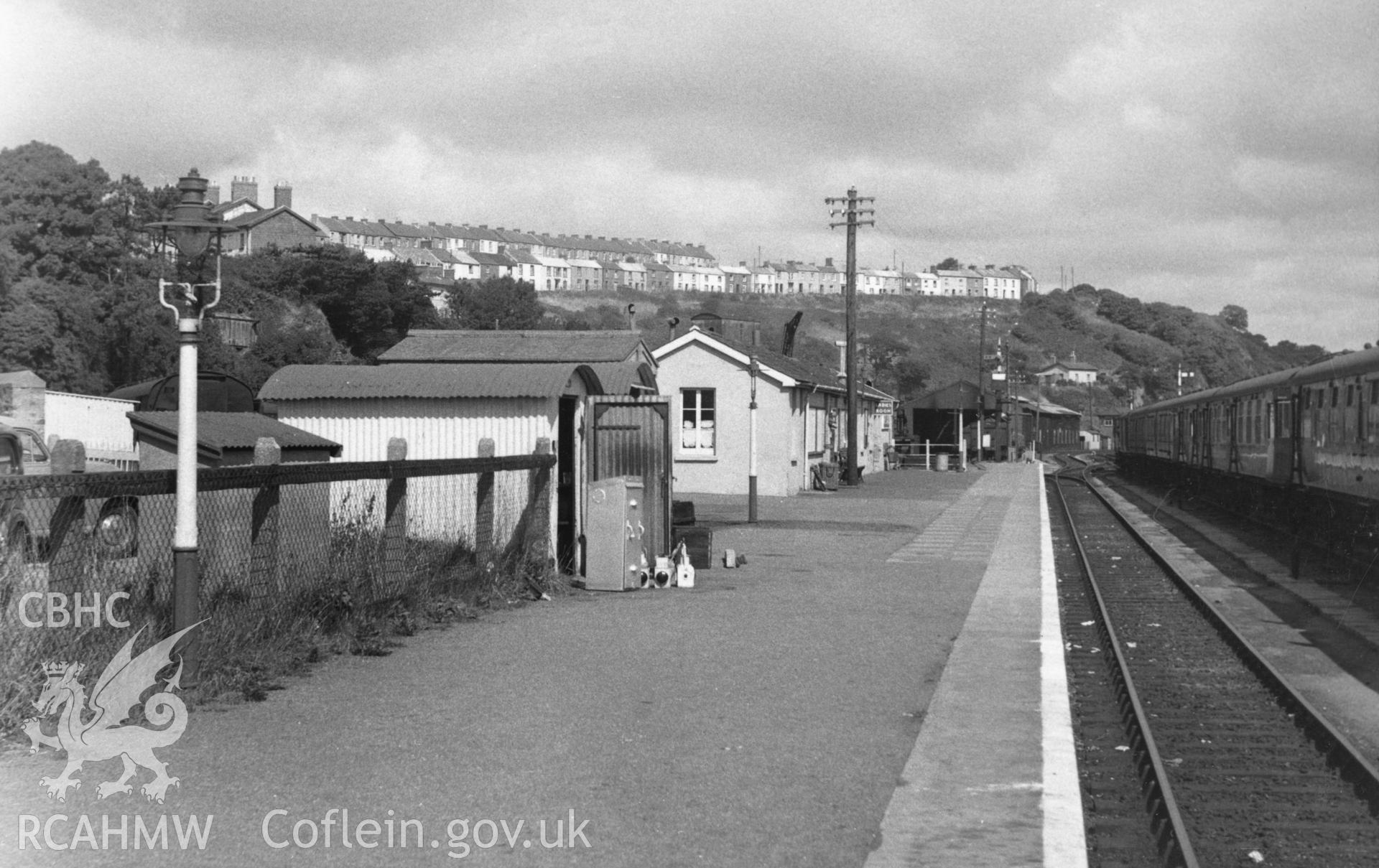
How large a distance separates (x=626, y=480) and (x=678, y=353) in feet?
69.9

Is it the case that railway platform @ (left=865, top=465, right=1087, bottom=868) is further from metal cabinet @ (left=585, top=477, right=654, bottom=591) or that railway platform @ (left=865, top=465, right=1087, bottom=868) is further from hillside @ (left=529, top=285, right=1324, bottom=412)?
hillside @ (left=529, top=285, right=1324, bottom=412)

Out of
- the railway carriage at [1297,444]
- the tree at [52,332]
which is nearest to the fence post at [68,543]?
the tree at [52,332]

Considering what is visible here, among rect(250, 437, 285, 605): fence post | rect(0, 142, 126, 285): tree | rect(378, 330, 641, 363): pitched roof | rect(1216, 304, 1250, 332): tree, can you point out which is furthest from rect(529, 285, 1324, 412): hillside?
rect(250, 437, 285, 605): fence post

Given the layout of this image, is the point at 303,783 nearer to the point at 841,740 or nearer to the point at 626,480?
the point at 841,740

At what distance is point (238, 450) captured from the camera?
1411 centimetres

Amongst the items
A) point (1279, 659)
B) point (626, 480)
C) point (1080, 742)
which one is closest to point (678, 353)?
point (626, 480)

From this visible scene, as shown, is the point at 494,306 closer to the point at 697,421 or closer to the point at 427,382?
the point at 697,421

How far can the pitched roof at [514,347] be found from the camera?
2500 centimetres

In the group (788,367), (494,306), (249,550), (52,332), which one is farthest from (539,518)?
(494,306)

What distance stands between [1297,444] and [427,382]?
558 inches

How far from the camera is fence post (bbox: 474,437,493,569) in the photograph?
1268cm

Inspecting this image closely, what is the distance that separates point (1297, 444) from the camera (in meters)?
22.5

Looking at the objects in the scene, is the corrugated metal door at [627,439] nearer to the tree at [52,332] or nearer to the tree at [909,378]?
the tree at [52,332]

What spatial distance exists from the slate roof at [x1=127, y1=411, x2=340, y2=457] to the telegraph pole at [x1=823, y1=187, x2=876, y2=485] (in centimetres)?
2624
